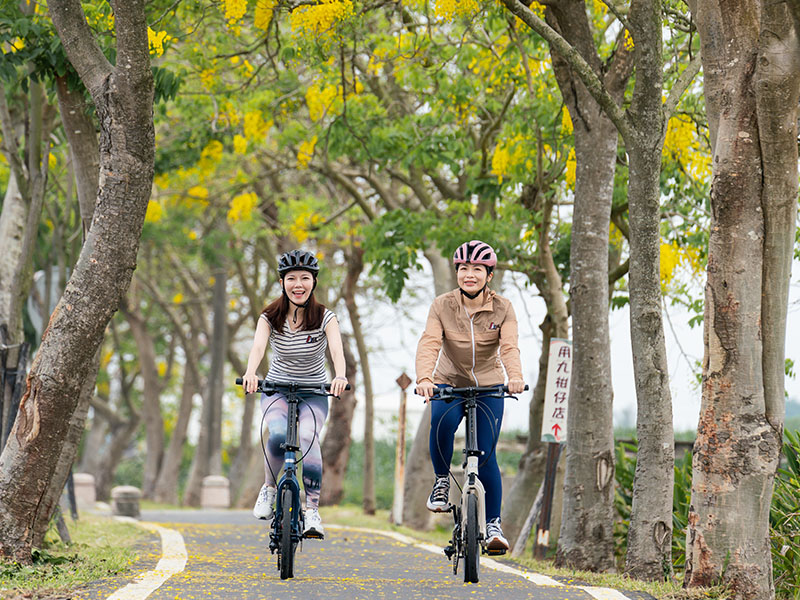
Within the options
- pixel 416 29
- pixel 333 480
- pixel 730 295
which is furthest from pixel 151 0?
pixel 333 480

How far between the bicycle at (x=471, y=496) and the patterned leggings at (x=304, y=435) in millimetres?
922

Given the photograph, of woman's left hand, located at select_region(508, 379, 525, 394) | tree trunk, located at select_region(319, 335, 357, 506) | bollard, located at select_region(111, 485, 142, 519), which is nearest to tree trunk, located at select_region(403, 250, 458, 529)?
bollard, located at select_region(111, 485, 142, 519)

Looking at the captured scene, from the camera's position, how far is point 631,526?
878cm

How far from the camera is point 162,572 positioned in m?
7.62

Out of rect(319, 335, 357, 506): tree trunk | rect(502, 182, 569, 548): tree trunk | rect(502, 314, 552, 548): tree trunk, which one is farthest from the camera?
rect(319, 335, 357, 506): tree trunk

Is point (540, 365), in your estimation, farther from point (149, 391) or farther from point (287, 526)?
point (149, 391)

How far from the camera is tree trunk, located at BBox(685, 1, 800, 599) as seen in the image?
22.9ft

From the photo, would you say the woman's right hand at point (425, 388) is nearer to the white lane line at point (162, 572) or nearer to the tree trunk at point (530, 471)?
the white lane line at point (162, 572)

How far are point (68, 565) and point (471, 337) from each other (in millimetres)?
3519

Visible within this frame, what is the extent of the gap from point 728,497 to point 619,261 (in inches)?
302

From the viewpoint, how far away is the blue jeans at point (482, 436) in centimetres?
716

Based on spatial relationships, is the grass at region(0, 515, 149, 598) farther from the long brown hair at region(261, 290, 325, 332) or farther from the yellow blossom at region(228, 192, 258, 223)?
the yellow blossom at region(228, 192, 258, 223)

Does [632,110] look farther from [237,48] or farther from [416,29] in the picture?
[237,48]

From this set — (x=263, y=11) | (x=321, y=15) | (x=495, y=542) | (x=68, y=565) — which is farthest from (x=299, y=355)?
(x=263, y=11)
